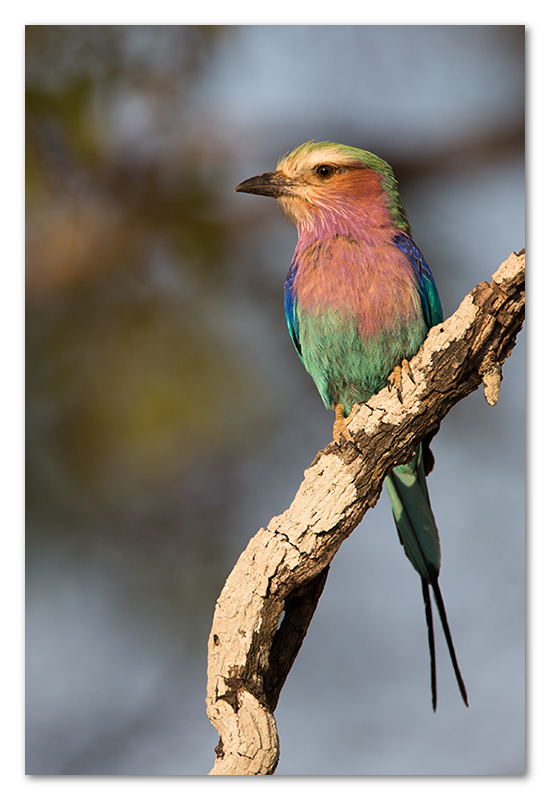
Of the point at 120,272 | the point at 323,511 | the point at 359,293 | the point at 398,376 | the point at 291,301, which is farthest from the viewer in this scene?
the point at 120,272

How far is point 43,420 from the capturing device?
79.3 inches

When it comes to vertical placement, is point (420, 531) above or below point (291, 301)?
below

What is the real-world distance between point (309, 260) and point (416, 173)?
0.51 metres

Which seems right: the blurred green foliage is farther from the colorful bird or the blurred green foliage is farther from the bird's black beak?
the colorful bird

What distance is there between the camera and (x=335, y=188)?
6.43 ft

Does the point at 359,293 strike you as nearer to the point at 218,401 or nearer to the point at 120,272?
the point at 218,401

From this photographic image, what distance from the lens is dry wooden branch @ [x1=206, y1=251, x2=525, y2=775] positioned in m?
1.54

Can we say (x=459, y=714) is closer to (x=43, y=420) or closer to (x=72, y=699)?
(x=72, y=699)

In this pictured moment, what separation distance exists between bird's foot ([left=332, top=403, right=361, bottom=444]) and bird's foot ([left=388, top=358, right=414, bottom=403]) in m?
0.11

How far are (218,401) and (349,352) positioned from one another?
66cm

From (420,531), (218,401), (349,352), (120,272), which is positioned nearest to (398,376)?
(349,352)

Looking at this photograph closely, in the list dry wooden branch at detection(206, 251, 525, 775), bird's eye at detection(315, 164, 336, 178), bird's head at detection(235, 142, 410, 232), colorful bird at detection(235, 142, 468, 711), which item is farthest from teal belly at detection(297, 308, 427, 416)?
bird's eye at detection(315, 164, 336, 178)

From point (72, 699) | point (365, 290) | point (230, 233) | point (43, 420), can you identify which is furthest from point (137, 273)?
point (72, 699)

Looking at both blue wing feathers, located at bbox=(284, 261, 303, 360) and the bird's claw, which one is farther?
blue wing feathers, located at bbox=(284, 261, 303, 360)
